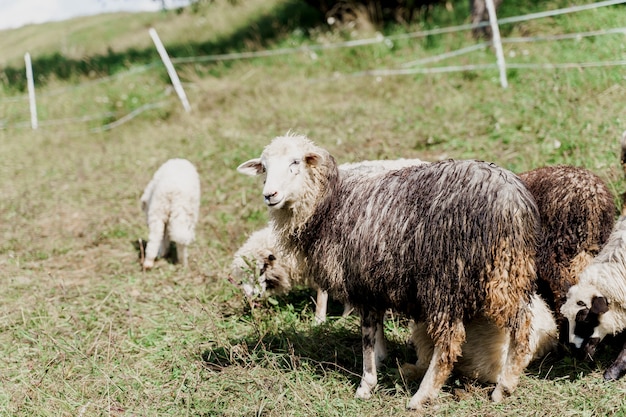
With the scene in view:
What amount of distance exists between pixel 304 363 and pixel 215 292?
75.0 inches

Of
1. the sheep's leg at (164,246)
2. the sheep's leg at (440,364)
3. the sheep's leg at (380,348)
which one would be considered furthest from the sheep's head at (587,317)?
the sheep's leg at (164,246)

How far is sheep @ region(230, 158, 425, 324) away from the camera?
5.60 meters

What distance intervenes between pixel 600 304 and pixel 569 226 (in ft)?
1.97

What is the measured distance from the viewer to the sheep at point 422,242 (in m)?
3.79

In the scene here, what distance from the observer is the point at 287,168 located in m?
4.33

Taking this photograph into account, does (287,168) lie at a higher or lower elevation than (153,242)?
higher

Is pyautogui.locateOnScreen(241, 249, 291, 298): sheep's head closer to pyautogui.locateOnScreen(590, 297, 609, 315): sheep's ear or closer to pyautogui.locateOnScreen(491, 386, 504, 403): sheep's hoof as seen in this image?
pyautogui.locateOnScreen(491, 386, 504, 403): sheep's hoof

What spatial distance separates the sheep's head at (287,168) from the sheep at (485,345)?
47.3 inches

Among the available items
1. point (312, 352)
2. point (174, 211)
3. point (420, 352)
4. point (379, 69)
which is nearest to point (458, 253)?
point (420, 352)

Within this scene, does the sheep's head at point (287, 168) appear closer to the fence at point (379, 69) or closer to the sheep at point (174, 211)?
the sheep at point (174, 211)

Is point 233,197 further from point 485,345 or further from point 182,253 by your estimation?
point 485,345

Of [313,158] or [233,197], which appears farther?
[233,197]

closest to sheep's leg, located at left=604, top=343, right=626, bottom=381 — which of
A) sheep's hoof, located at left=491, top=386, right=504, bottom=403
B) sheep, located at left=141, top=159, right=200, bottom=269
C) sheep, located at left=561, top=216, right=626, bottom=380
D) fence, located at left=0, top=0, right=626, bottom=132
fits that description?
sheep, located at left=561, top=216, right=626, bottom=380

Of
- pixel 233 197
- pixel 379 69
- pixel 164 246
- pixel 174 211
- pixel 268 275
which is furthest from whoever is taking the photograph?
pixel 379 69
